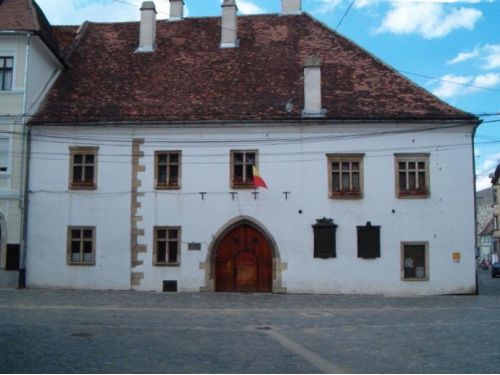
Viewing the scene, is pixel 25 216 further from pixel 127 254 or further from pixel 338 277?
pixel 338 277

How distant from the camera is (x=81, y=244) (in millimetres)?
24109

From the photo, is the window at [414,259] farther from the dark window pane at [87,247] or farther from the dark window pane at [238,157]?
the dark window pane at [87,247]

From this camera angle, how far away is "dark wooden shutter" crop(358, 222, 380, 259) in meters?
23.3

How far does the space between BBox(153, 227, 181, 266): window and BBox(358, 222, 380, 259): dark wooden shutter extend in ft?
23.7

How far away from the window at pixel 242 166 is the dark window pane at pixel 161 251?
12.2 ft

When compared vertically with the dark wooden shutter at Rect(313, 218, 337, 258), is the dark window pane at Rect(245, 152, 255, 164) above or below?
above

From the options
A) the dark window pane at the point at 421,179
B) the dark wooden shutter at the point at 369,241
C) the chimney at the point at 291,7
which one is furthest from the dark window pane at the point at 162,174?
the chimney at the point at 291,7

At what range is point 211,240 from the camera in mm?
23688

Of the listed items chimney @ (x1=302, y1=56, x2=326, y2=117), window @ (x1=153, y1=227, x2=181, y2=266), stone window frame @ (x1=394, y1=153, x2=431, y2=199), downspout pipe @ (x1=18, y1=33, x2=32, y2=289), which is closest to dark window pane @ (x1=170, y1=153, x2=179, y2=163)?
window @ (x1=153, y1=227, x2=181, y2=266)

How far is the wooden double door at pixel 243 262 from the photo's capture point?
78.9 ft

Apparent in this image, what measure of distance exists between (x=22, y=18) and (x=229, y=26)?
918cm

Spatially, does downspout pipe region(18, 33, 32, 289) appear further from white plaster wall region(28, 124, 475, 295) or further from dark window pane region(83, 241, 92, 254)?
dark window pane region(83, 241, 92, 254)

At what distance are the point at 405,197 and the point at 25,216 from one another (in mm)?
15205

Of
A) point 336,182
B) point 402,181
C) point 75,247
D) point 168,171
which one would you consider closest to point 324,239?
point 336,182
